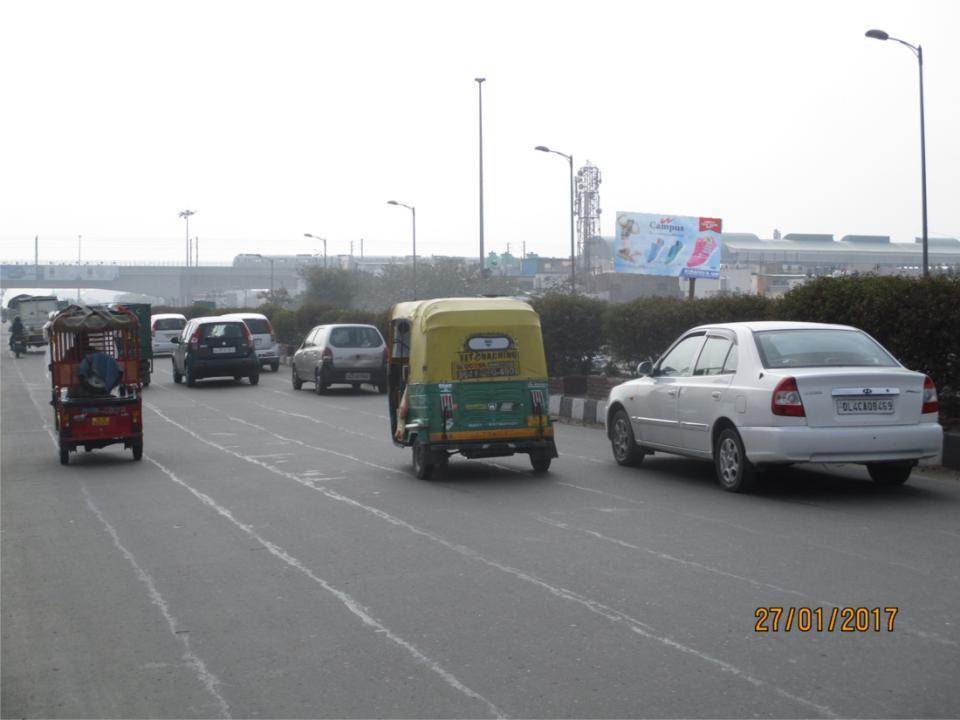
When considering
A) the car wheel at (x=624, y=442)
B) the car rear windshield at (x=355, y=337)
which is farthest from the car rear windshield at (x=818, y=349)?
the car rear windshield at (x=355, y=337)

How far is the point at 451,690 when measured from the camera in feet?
19.1

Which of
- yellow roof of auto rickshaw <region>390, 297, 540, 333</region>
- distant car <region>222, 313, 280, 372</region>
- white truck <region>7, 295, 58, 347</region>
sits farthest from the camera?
white truck <region>7, 295, 58, 347</region>

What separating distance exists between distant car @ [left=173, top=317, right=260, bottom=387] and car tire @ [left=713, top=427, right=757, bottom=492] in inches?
891

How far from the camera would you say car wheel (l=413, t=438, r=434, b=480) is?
13875mm

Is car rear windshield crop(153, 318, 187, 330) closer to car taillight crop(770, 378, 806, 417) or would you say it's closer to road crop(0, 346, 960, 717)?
road crop(0, 346, 960, 717)

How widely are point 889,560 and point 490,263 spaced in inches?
2210

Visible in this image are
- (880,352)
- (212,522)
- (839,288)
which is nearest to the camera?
(212,522)

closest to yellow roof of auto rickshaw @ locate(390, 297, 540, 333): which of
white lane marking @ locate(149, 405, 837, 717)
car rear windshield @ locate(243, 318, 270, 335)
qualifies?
white lane marking @ locate(149, 405, 837, 717)

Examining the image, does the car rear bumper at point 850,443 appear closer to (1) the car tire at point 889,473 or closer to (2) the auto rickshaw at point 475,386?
(1) the car tire at point 889,473

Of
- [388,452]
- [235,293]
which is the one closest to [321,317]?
[388,452]

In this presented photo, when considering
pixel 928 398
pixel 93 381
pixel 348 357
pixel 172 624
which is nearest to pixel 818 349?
pixel 928 398

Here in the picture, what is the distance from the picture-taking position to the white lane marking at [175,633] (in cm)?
591

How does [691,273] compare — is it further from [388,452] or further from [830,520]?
[830,520]

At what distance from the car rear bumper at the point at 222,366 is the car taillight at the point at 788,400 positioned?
77.9 ft
